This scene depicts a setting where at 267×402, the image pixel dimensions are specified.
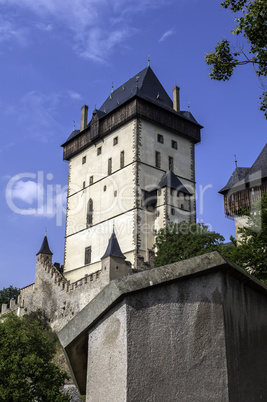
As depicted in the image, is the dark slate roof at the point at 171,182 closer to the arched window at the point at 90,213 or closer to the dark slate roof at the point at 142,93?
the arched window at the point at 90,213

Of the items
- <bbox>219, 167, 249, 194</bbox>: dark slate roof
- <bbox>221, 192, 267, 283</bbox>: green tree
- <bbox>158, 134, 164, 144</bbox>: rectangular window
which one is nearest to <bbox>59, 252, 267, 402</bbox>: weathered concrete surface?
<bbox>221, 192, 267, 283</bbox>: green tree

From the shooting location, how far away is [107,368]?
3381mm

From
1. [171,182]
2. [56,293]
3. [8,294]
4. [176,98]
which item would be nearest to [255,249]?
[56,293]

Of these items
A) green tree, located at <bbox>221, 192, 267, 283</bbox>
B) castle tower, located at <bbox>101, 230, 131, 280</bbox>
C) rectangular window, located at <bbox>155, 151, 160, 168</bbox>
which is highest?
rectangular window, located at <bbox>155, 151, 160, 168</bbox>

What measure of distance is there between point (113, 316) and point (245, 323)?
1.15 metres

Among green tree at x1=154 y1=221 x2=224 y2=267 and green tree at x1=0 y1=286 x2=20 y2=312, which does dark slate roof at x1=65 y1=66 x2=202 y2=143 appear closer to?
green tree at x1=154 y1=221 x2=224 y2=267

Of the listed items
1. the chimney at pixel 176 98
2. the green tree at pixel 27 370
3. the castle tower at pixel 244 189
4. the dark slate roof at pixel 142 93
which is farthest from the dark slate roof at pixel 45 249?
the green tree at pixel 27 370

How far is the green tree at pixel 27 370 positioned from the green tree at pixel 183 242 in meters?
17.0

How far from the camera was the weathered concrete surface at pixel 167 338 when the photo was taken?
10.9 feet

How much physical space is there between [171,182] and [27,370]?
29872 mm

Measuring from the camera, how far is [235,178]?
35125mm

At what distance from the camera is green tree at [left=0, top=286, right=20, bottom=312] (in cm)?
6494

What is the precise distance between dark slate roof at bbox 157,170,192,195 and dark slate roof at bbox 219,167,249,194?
9310mm

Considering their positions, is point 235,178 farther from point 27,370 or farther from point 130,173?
point 27,370
